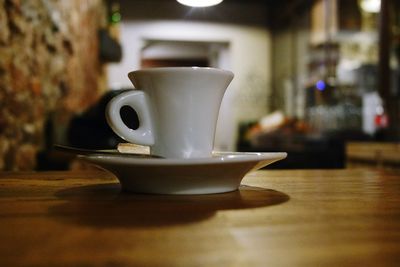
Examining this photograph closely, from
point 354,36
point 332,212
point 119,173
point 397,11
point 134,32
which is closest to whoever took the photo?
point 332,212

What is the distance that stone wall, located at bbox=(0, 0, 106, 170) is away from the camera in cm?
170

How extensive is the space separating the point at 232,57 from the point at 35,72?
16.3ft

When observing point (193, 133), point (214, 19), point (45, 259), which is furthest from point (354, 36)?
point (45, 259)

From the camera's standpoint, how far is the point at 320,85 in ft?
15.8

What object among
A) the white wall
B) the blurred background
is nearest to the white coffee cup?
the blurred background

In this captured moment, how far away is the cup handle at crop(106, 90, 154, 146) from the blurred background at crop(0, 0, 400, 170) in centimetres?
80

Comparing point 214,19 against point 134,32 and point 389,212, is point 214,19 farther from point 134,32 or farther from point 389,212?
point 389,212

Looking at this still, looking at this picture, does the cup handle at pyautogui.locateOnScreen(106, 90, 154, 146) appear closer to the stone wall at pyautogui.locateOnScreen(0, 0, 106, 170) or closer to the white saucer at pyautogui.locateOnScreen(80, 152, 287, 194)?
the white saucer at pyautogui.locateOnScreen(80, 152, 287, 194)

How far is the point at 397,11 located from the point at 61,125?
221 centimetres

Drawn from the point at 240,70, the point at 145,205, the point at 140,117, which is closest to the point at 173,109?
the point at 140,117

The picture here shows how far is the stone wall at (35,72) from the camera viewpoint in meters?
1.70

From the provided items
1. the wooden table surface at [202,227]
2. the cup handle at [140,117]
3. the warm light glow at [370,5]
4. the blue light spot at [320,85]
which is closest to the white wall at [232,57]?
the blue light spot at [320,85]

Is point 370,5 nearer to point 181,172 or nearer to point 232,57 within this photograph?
point 232,57

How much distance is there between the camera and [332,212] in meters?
0.43
